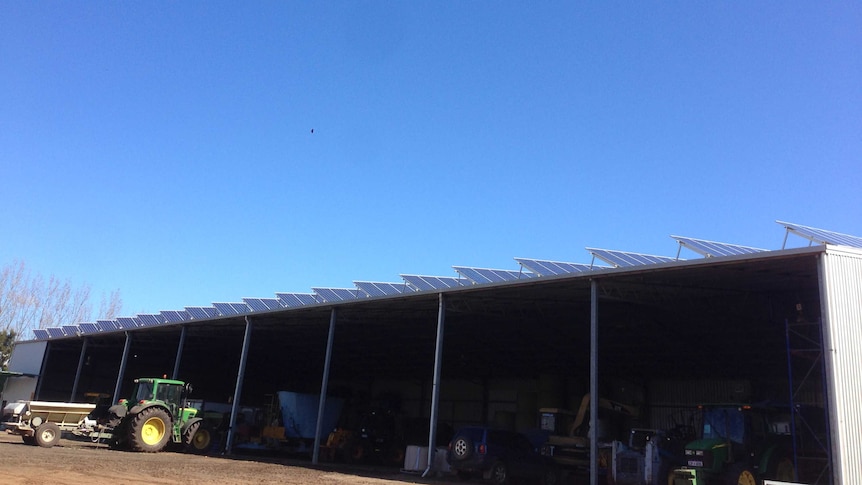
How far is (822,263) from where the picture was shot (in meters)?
12.7

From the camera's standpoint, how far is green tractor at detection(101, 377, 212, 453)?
72.0 feet

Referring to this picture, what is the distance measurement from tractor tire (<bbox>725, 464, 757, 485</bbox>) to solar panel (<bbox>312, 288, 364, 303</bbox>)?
42.0ft

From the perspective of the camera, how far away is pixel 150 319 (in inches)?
1307

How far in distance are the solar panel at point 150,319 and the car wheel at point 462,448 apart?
18.1 metres

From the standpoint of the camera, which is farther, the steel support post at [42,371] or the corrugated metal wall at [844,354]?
the steel support post at [42,371]

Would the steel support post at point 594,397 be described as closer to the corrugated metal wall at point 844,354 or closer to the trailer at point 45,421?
the corrugated metal wall at point 844,354

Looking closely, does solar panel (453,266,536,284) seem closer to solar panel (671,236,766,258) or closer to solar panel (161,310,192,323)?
solar panel (671,236,766,258)

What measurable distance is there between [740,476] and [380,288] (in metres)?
12.6

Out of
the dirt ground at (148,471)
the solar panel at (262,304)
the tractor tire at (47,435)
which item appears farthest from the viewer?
the solar panel at (262,304)

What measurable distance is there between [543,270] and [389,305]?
6.67m

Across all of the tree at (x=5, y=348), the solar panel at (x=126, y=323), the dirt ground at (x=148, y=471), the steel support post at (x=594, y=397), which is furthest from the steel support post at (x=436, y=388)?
the tree at (x=5, y=348)

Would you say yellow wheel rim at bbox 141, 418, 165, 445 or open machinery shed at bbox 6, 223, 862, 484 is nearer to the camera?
open machinery shed at bbox 6, 223, 862, 484

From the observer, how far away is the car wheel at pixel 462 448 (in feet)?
62.0

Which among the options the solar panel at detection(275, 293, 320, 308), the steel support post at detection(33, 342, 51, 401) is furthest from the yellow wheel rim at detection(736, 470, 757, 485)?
the steel support post at detection(33, 342, 51, 401)
